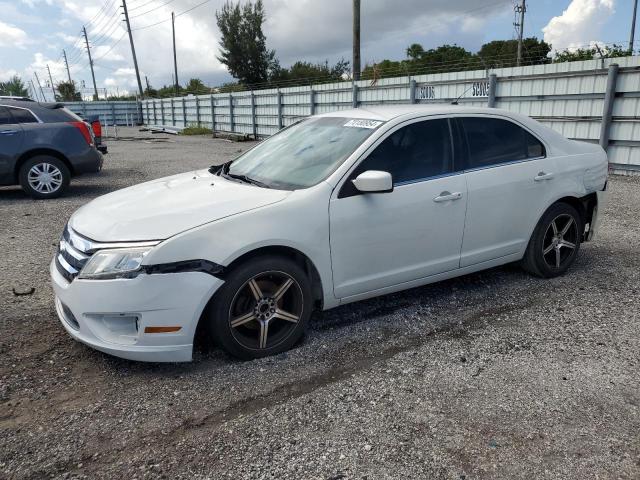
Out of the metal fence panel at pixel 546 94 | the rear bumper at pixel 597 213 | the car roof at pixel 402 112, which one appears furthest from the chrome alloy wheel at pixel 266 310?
the metal fence panel at pixel 546 94

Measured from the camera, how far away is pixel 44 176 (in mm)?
8859

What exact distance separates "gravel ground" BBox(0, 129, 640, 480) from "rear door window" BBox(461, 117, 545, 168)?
115 cm

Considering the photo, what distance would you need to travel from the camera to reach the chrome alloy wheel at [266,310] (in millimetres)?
3127

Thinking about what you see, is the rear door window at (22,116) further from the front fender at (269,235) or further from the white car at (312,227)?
the front fender at (269,235)

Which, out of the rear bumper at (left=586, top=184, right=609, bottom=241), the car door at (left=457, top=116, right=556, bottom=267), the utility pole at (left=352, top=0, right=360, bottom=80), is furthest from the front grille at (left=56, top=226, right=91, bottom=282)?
the utility pole at (left=352, top=0, right=360, bottom=80)

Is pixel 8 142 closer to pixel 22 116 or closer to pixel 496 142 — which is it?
pixel 22 116

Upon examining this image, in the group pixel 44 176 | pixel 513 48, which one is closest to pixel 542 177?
pixel 44 176

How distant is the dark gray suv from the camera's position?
8.54m

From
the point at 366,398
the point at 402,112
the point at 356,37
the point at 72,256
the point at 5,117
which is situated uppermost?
the point at 356,37

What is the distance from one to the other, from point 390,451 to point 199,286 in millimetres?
1348

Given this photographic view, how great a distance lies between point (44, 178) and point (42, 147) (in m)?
0.54

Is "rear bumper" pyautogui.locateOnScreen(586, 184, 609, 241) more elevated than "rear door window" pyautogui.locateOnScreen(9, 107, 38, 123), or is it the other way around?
"rear door window" pyautogui.locateOnScreen(9, 107, 38, 123)

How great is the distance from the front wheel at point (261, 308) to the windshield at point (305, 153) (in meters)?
0.63

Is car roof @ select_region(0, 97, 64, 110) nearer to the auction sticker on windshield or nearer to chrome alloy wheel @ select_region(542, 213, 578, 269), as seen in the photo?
the auction sticker on windshield
